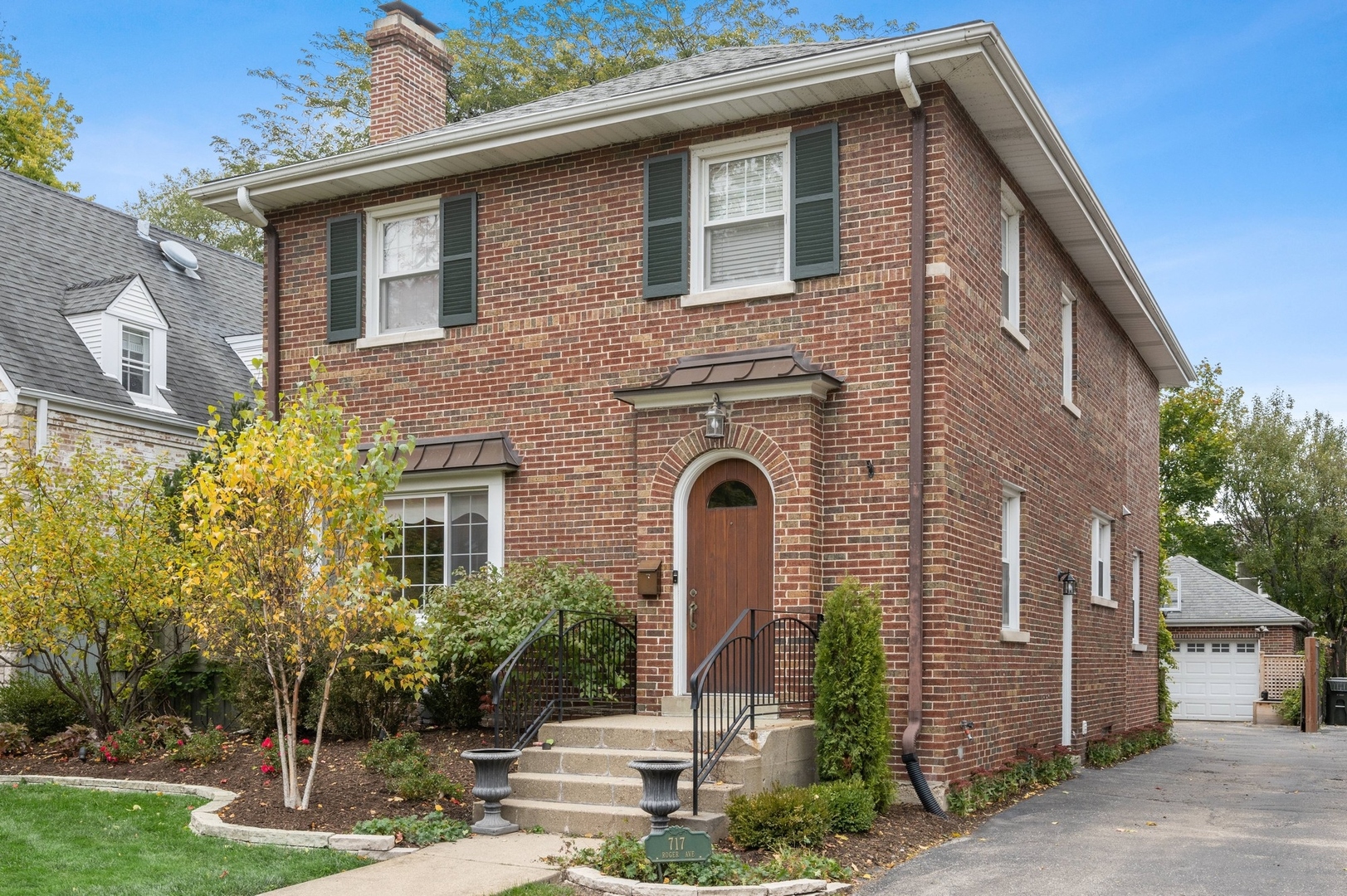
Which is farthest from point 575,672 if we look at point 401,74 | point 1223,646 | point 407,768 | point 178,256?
point 1223,646

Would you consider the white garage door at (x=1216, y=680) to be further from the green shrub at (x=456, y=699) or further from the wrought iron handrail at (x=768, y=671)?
the green shrub at (x=456, y=699)

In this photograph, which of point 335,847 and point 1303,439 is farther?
point 1303,439

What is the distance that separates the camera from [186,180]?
3747 cm

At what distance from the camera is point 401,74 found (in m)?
15.7

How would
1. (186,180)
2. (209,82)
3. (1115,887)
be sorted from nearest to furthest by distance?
1. (1115,887)
2. (209,82)
3. (186,180)

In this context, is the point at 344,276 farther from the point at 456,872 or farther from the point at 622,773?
the point at 456,872

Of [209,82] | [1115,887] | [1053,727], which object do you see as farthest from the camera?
[209,82]

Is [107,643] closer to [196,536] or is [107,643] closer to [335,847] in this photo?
[196,536]

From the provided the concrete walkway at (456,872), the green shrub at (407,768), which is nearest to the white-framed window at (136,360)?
the green shrub at (407,768)

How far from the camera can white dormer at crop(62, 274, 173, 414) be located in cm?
1842

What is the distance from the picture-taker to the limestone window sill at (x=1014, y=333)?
40.5 feet

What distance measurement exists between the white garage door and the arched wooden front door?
75.4ft

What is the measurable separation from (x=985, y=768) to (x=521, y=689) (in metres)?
4.24

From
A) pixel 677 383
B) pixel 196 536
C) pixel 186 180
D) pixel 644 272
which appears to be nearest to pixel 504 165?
pixel 644 272
